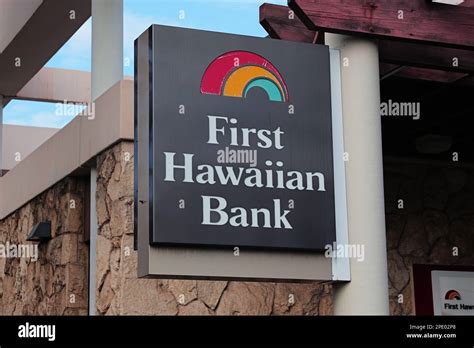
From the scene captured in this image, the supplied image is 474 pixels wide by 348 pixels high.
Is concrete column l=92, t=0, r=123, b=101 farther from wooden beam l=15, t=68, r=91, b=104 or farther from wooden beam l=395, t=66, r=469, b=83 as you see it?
wooden beam l=15, t=68, r=91, b=104

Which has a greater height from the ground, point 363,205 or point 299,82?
point 299,82

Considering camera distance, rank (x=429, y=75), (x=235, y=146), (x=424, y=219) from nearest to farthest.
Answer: (x=235, y=146) → (x=429, y=75) → (x=424, y=219)

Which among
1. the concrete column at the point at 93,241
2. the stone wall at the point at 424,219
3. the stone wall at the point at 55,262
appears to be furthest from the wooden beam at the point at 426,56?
the stone wall at the point at 55,262

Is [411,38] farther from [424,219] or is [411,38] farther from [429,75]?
[424,219]

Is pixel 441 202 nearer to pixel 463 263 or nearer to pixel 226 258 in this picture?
pixel 463 263

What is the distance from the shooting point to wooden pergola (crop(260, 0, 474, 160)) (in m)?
8.12

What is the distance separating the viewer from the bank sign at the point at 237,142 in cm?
769

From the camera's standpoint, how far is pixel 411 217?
38.9 ft

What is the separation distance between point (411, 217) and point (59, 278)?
4229 mm

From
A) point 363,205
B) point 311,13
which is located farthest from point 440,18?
point 363,205

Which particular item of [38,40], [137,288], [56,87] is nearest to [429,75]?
[137,288]

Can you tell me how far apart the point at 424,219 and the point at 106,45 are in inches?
167

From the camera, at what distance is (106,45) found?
11.8 metres
